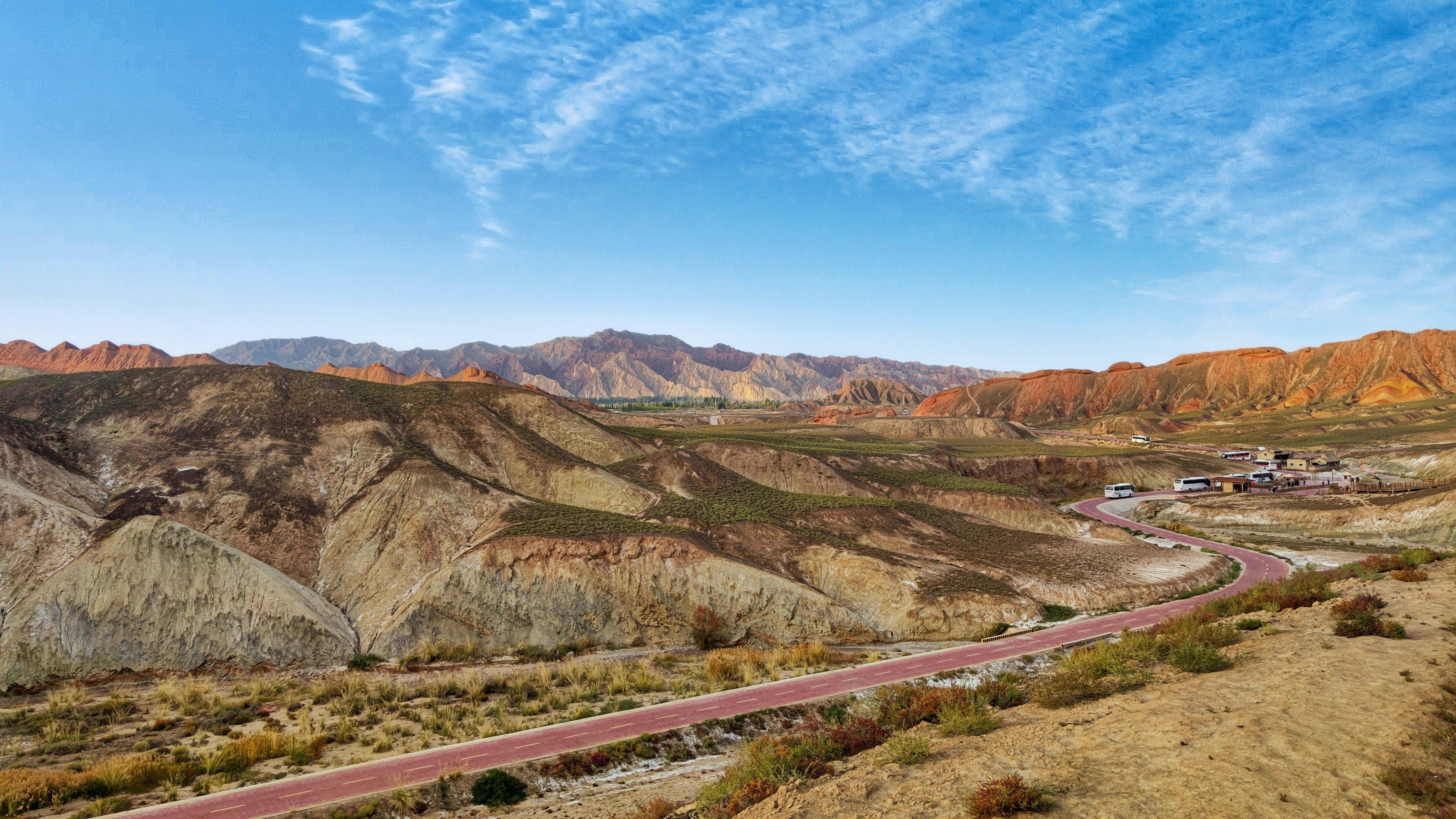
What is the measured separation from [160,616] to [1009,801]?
32.9m

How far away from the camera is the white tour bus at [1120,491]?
246ft

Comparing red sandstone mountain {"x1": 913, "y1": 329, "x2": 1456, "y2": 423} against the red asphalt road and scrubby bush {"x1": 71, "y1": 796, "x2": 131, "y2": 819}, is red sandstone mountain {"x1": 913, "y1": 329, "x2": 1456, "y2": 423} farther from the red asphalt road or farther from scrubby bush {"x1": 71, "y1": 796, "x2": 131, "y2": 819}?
scrubby bush {"x1": 71, "y1": 796, "x2": 131, "y2": 819}

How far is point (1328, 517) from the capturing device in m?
53.8

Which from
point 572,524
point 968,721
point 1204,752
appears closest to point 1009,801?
point 1204,752

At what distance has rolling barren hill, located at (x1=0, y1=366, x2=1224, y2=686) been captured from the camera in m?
28.3

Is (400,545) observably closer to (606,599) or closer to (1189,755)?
(606,599)

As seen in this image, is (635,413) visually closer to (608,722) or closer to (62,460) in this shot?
(62,460)

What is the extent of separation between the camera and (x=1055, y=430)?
15638 cm

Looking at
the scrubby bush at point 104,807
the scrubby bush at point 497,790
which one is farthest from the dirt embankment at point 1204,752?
the scrubby bush at point 104,807

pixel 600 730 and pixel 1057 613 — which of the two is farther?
pixel 1057 613

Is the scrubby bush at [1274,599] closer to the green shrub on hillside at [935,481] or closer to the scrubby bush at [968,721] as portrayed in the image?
the scrubby bush at [968,721]

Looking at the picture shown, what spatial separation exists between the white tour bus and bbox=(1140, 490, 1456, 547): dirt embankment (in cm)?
714

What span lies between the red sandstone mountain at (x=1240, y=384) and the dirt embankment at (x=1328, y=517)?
332 ft

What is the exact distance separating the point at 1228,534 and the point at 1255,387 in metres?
137
